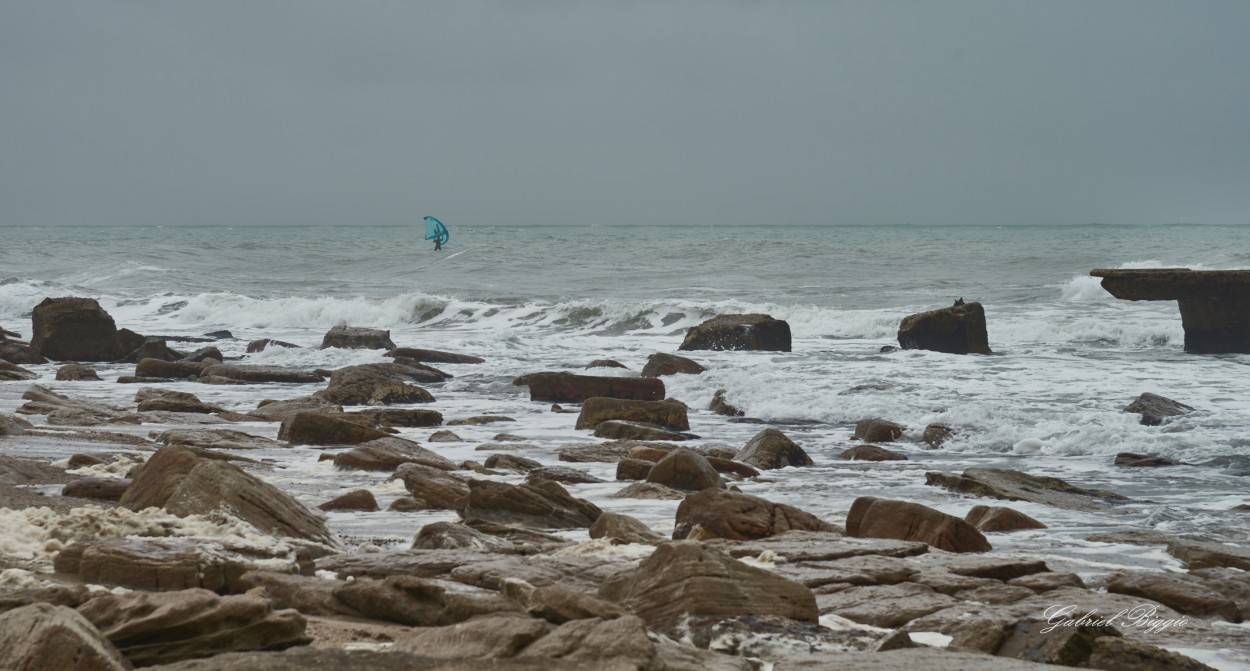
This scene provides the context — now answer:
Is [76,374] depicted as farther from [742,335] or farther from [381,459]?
[742,335]

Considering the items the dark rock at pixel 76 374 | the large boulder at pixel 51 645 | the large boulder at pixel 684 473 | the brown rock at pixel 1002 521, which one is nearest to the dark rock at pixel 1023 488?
the brown rock at pixel 1002 521

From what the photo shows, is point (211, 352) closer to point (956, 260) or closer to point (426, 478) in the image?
point (426, 478)

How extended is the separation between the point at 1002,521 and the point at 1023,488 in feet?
5.10

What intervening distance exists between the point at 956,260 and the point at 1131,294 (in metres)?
→ 29.0

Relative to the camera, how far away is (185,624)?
140 inches

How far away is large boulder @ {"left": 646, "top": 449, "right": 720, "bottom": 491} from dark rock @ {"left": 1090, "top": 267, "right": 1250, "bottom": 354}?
42.7ft

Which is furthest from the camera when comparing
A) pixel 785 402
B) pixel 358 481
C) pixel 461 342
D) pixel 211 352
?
pixel 461 342

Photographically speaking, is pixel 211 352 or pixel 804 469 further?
pixel 211 352

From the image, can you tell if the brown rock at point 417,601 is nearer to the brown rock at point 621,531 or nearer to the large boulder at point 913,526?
the brown rock at point 621,531

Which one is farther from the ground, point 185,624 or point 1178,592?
point 185,624

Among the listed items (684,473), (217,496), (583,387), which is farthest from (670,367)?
(217,496)

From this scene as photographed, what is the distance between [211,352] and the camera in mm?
A: 19984

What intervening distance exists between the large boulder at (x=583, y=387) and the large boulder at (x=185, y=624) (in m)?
11.0

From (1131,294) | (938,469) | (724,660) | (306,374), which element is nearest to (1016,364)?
(1131,294)
